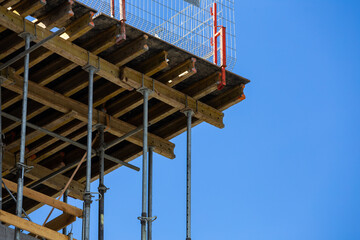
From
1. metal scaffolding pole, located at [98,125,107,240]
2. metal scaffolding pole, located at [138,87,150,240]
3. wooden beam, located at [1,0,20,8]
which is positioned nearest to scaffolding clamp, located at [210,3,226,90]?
metal scaffolding pole, located at [138,87,150,240]

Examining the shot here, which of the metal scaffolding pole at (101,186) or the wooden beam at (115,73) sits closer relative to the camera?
the wooden beam at (115,73)

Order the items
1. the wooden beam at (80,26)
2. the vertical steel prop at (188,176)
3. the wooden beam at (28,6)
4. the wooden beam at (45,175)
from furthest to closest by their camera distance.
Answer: the wooden beam at (45,175), the vertical steel prop at (188,176), the wooden beam at (80,26), the wooden beam at (28,6)

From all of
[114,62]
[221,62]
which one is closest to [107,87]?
[114,62]

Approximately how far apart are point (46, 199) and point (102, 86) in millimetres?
4822

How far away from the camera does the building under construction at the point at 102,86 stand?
23797 mm

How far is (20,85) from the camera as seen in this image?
25016 millimetres

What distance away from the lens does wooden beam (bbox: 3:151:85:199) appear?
2769cm

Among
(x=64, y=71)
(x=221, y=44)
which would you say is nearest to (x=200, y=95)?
(x=221, y=44)

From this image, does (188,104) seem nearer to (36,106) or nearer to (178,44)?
(178,44)

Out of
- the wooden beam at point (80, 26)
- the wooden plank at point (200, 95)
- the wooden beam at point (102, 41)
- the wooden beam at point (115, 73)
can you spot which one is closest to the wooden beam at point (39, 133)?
the wooden beam at point (115, 73)

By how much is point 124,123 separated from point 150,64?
2.38 metres

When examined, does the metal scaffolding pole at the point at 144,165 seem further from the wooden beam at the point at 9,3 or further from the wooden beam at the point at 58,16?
the wooden beam at the point at 9,3

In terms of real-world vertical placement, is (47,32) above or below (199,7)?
below

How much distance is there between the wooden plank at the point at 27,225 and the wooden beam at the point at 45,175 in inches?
235
